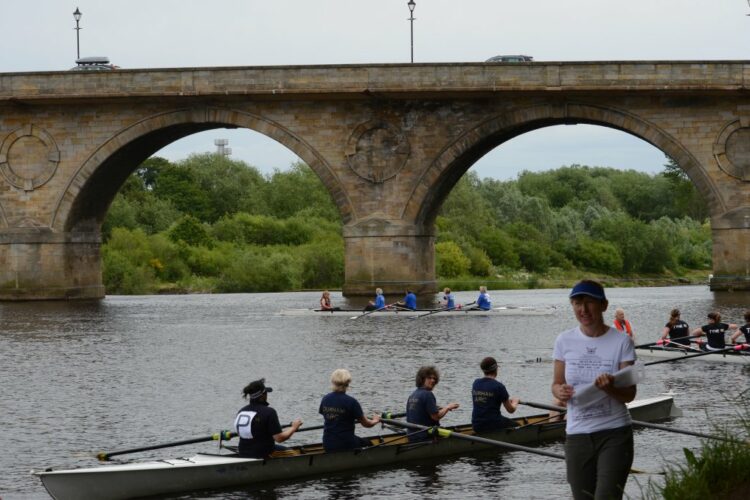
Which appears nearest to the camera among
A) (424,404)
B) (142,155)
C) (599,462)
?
(599,462)

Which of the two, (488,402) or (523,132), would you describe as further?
(523,132)

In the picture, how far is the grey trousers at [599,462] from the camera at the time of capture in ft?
29.0

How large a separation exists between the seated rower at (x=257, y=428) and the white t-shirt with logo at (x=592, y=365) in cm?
568

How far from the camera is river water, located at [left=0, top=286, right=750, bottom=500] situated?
1467 cm

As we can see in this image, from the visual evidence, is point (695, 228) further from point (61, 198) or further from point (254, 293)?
point (61, 198)

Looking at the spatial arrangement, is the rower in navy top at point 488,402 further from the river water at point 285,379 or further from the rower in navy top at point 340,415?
the rower in navy top at point 340,415

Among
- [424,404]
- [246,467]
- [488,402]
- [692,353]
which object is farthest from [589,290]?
[692,353]

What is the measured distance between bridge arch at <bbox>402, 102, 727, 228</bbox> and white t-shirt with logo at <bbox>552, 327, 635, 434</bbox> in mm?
35534

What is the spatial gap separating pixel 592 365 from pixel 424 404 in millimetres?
6694

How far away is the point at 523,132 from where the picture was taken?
47531 mm

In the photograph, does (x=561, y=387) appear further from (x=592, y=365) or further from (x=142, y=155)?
(x=142, y=155)

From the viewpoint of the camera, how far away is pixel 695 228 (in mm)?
88188

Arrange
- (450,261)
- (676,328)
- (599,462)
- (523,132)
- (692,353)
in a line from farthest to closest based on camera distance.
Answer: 1. (450,261)
2. (523,132)
3. (676,328)
4. (692,353)
5. (599,462)

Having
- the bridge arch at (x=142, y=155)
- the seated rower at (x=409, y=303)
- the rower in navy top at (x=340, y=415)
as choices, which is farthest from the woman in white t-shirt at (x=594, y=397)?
the bridge arch at (x=142, y=155)
